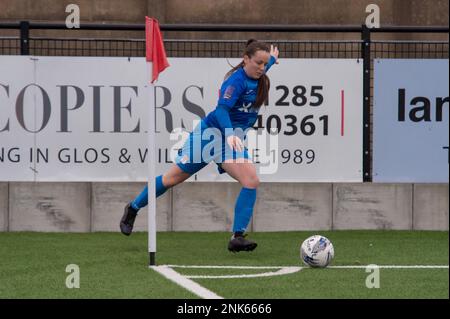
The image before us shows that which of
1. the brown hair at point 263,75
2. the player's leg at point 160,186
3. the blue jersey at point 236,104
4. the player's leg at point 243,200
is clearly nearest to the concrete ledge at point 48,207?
the player's leg at point 160,186

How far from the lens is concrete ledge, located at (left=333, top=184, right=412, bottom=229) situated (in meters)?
13.8

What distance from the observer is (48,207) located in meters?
13.6

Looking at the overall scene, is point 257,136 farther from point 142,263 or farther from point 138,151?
point 142,263

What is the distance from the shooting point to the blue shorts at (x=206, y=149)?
10.8 meters

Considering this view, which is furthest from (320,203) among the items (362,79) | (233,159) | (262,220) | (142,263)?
(142,263)

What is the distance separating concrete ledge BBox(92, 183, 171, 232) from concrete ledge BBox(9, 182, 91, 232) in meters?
0.12

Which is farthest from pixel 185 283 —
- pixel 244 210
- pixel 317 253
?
pixel 244 210

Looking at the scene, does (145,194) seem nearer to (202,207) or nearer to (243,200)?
(243,200)

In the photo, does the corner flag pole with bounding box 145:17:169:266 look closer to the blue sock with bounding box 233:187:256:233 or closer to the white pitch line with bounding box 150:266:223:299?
the white pitch line with bounding box 150:266:223:299

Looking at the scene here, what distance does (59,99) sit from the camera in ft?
44.7

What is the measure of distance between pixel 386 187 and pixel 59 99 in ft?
13.4

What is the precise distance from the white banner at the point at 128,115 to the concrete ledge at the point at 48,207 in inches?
5.0

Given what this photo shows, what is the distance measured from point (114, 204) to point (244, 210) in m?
3.29

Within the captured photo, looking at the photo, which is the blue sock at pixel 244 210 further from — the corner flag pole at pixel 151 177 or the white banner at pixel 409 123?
the white banner at pixel 409 123
